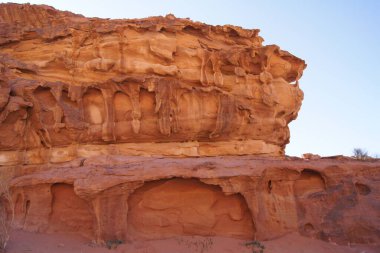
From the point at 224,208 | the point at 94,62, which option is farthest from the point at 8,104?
the point at 224,208

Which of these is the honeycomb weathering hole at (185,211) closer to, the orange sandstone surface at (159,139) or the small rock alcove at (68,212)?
the orange sandstone surface at (159,139)

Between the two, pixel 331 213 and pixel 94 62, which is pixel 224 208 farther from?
pixel 94 62

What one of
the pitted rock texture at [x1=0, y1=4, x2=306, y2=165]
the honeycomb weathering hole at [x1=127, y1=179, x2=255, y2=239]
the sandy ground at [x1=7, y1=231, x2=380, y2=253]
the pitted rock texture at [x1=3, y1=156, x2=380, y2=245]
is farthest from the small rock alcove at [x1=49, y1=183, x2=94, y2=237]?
the pitted rock texture at [x1=0, y1=4, x2=306, y2=165]

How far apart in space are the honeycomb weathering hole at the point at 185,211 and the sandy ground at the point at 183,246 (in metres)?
0.47

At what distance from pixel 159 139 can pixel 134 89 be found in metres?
2.57

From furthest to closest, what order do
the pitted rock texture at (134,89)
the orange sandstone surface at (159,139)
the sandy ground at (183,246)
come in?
the pitted rock texture at (134,89), the orange sandstone surface at (159,139), the sandy ground at (183,246)

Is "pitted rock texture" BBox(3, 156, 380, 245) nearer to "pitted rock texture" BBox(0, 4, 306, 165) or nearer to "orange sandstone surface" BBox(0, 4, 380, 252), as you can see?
"orange sandstone surface" BBox(0, 4, 380, 252)

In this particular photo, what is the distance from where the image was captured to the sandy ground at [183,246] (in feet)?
32.8

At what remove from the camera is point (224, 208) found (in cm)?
1156

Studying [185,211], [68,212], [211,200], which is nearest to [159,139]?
[185,211]

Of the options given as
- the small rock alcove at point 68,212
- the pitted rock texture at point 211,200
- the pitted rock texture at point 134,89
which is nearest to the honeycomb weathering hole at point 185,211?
the pitted rock texture at point 211,200

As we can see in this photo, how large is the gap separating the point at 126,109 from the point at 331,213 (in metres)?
9.54

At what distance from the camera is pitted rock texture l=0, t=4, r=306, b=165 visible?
48.2 feet

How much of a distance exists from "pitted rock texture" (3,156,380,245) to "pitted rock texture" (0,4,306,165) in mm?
3067
